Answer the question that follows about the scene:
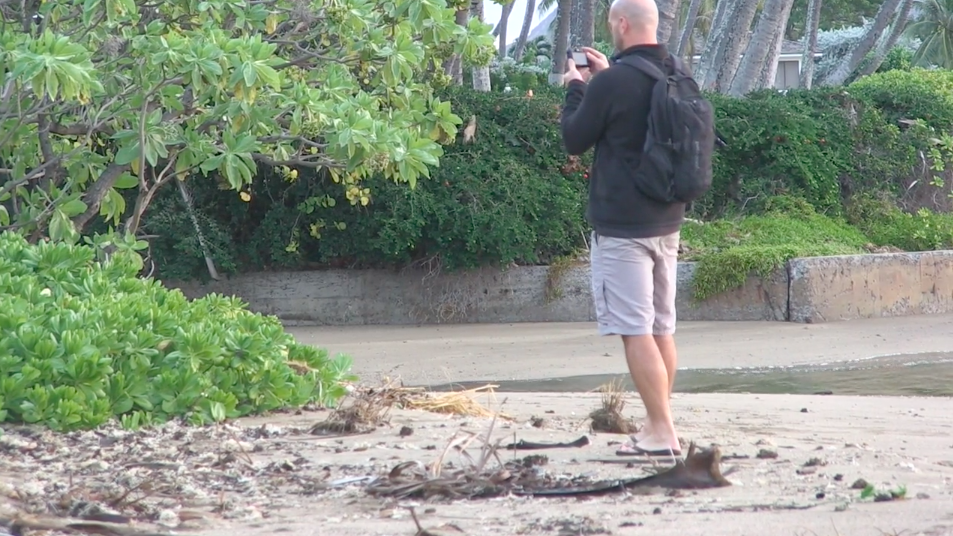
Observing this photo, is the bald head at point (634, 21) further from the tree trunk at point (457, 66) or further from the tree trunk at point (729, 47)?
the tree trunk at point (729, 47)

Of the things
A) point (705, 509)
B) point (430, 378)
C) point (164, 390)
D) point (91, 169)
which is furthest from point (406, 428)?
point (91, 169)

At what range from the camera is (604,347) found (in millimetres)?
9086

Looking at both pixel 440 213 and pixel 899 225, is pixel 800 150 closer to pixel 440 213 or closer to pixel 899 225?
pixel 899 225

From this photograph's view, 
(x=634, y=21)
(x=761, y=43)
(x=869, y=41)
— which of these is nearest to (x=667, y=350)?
(x=634, y=21)

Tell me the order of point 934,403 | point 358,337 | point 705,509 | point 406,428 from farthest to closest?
point 358,337 < point 934,403 < point 406,428 < point 705,509

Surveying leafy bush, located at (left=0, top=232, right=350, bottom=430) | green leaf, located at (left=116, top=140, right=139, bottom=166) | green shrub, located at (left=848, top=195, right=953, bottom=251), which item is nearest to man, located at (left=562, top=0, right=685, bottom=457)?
leafy bush, located at (left=0, top=232, right=350, bottom=430)

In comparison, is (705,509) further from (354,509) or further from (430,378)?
(430,378)

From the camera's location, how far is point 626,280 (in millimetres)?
4684

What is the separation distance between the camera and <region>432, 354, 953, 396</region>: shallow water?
747 cm

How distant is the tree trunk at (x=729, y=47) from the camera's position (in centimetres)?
1355

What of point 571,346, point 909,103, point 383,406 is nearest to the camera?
point 383,406

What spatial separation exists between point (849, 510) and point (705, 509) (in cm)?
44

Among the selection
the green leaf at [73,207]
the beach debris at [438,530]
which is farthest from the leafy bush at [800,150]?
the beach debris at [438,530]

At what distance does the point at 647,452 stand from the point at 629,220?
895 millimetres
